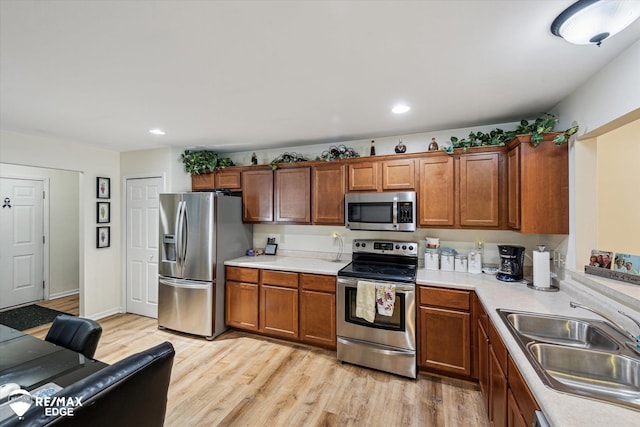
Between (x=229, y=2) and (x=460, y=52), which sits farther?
(x=460, y=52)

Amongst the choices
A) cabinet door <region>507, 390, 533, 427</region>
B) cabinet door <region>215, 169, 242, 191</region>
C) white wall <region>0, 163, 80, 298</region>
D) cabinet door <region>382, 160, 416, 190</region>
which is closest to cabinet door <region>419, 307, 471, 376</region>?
cabinet door <region>507, 390, 533, 427</region>

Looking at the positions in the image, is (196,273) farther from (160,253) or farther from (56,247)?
(56,247)

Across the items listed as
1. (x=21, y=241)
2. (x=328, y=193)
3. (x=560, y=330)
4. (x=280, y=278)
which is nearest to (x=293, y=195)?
(x=328, y=193)

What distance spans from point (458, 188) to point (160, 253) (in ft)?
11.9

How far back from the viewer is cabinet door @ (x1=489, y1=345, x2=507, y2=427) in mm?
1521

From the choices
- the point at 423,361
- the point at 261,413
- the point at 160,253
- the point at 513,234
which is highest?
the point at 513,234

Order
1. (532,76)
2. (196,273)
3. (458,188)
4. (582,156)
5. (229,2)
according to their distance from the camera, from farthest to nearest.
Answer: (196,273)
(458,188)
(582,156)
(532,76)
(229,2)

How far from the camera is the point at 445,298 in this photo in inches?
98.8

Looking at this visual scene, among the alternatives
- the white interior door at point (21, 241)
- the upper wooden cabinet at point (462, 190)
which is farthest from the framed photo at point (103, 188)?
the upper wooden cabinet at point (462, 190)

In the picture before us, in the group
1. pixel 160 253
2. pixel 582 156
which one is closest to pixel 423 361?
pixel 582 156

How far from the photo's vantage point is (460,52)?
158cm

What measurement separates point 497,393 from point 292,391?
157 centimetres

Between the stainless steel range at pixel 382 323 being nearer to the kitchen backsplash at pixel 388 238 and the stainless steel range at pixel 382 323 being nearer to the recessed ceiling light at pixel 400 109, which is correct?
the kitchen backsplash at pixel 388 238

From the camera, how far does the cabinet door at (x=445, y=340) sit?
2.45 meters
